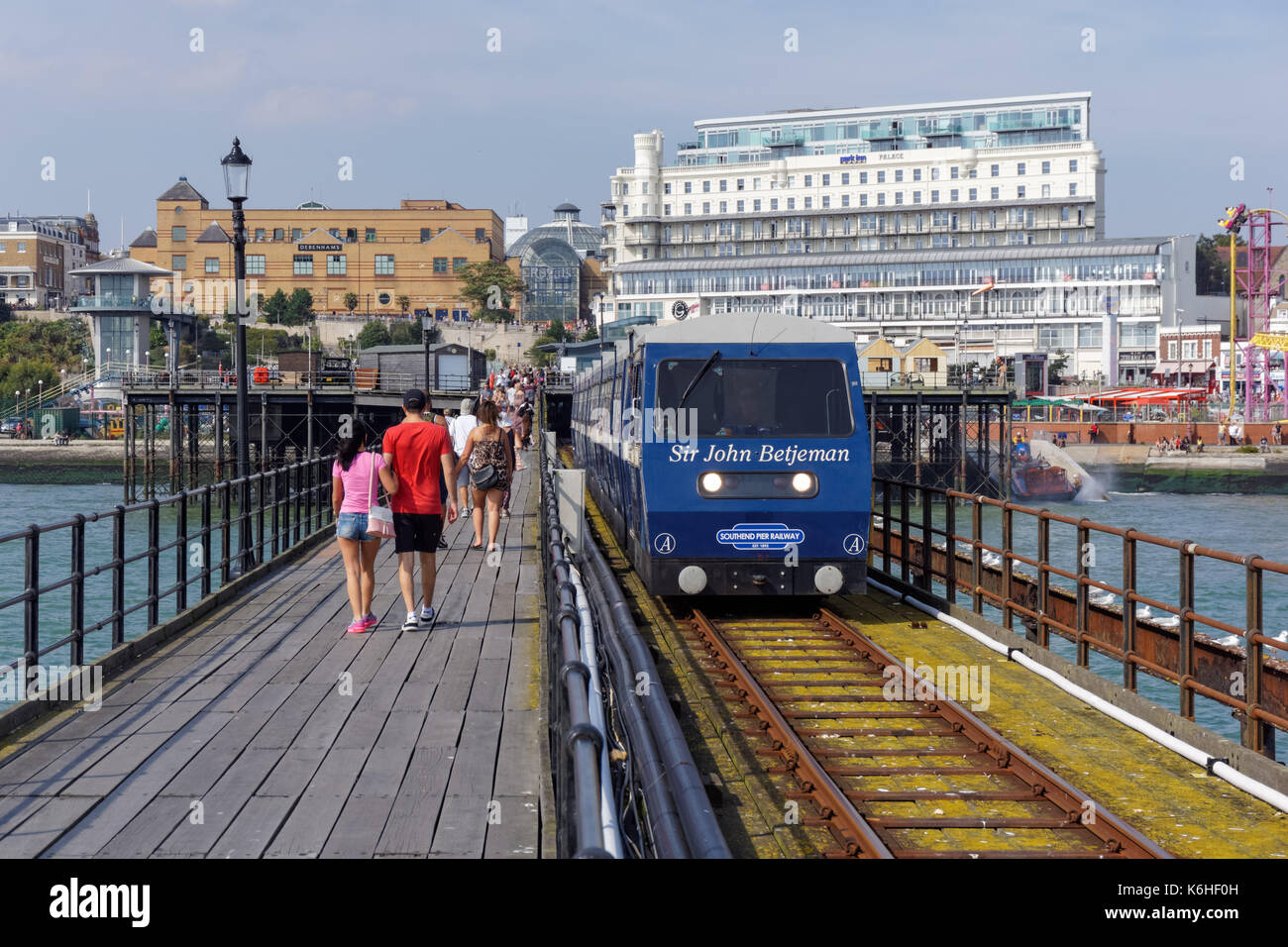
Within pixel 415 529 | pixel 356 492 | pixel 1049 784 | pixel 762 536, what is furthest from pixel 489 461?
pixel 1049 784

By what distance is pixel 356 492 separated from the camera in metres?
10.9

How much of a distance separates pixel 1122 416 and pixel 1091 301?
2310 cm

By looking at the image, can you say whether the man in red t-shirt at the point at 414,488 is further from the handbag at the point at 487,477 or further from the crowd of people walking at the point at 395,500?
the handbag at the point at 487,477

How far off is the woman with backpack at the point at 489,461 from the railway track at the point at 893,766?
11.4 ft

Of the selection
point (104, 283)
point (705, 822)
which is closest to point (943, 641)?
point (705, 822)

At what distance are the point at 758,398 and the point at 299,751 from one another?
300 inches

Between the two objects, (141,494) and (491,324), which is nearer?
(141,494)

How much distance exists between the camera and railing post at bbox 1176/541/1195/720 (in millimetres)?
9203

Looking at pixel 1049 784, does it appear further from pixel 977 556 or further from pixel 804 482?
pixel 804 482

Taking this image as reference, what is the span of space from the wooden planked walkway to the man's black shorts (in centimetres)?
75
